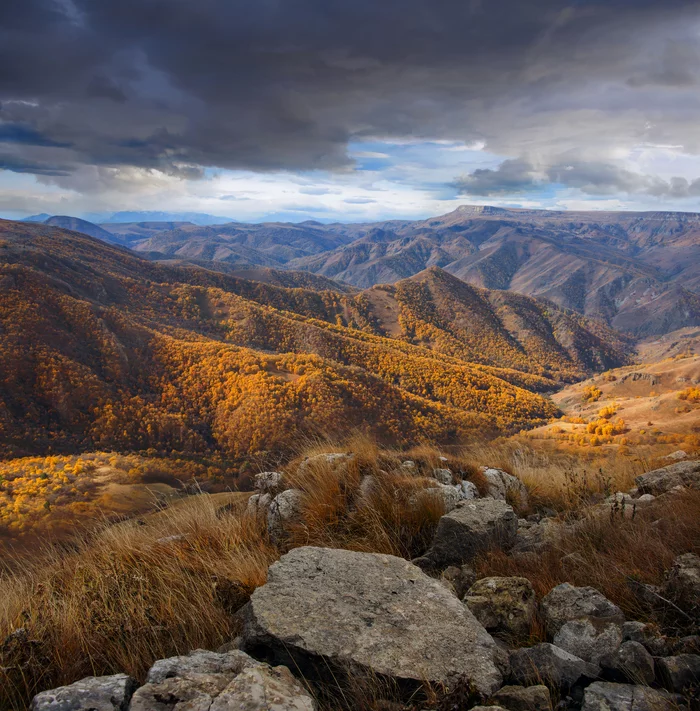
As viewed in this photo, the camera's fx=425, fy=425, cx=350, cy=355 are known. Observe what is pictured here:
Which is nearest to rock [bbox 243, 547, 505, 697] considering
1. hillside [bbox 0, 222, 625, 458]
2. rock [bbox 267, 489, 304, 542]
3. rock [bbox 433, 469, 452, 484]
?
rock [bbox 267, 489, 304, 542]

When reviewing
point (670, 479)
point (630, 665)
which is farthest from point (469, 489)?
point (630, 665)

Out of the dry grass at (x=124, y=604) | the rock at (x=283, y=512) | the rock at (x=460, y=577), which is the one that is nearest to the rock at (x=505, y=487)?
the rock at (x=460, y=577)

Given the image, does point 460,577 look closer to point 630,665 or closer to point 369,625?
point 369,625

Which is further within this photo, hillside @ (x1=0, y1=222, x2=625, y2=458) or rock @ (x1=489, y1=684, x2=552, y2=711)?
hillside @ (x1=0, y1=222, x2=625, y2=458)

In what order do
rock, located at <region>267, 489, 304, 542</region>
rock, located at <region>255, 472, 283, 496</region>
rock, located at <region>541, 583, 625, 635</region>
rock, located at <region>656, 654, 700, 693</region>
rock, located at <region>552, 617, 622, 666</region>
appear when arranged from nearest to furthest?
rock, located at <region>656, 654, 700, 693</region> < rock, located at <region>552, 617, 622, 666</region> < rock, located at <region>541, 583, 625, 635</region> < rock, located at <region>267, 489, 304, 542</region> < rock, located at <region>255, 472, 283, 496</region>

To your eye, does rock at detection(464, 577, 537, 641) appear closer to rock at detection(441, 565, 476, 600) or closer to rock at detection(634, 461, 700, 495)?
rock at detection(441, 565, 476, 600)

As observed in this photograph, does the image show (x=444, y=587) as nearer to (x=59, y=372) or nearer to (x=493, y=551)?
(x=493, y=551)
